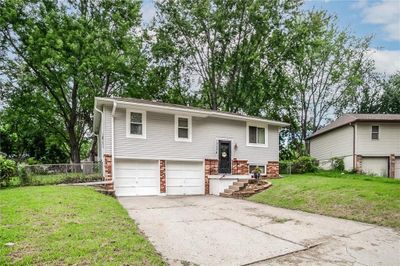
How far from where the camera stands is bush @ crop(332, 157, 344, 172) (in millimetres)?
21266

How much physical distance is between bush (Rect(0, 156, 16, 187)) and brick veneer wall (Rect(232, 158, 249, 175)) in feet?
34.8

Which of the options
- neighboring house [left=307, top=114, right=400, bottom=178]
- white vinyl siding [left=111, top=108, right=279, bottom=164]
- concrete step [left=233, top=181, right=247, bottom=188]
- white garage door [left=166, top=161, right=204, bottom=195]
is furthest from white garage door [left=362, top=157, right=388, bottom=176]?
white garage door [left=166, top=161, right=204, bottom=195]

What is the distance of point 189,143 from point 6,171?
26.3 feet

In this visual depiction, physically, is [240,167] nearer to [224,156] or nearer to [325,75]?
[224,156]

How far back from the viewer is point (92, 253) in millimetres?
3918

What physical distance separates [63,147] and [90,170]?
66.4 ft

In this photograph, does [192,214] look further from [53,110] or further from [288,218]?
[53,110]

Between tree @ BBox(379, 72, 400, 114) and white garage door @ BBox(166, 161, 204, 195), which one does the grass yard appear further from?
tree @ BBox(379, 72, 400, 114)

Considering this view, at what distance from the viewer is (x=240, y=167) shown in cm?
1641

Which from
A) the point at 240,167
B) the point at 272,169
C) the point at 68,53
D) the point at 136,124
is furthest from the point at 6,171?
the point at 272,169

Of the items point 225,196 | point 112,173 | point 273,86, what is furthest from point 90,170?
point 273,86

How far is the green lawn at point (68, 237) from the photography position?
373 centimetres

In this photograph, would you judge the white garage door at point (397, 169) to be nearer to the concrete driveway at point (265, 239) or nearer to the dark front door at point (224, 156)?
the dark front door at point (224, 156)

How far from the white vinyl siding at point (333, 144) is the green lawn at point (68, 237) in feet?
63.6
